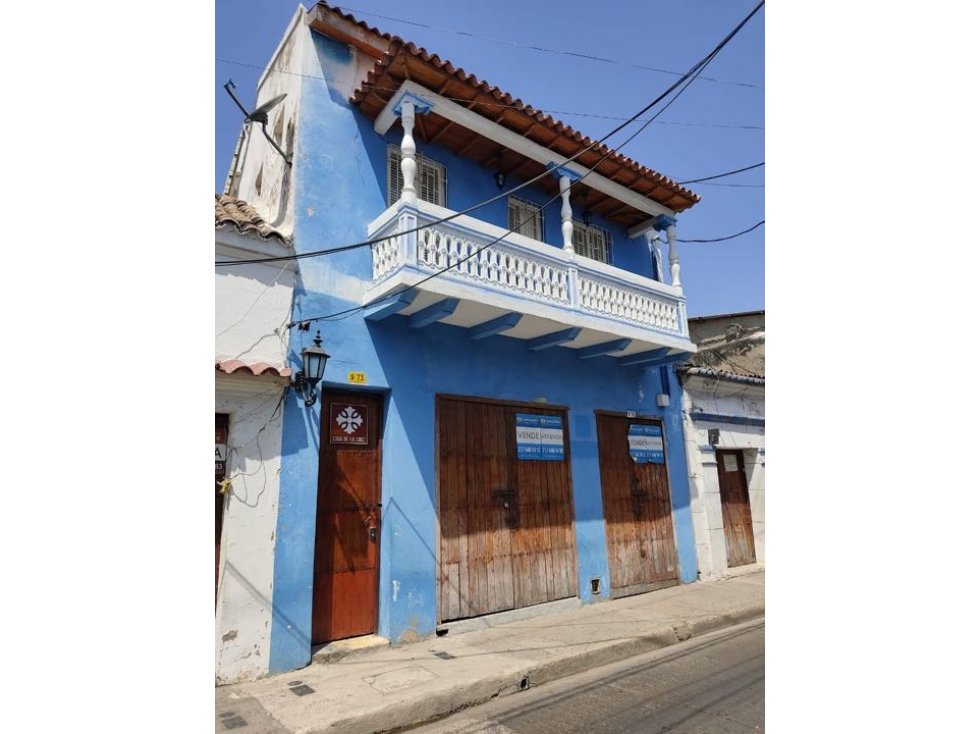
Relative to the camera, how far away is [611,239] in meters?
10.1

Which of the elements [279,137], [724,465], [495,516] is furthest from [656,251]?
[279,137]

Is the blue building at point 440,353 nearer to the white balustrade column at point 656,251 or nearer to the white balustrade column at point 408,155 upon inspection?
the white balustrade column at point 408,155

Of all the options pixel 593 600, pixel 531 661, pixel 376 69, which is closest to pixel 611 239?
pixel 376 69

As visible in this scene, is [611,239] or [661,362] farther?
[611,239]

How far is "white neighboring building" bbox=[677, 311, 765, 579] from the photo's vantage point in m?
9.99

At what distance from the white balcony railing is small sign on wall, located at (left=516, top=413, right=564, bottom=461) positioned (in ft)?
5.53

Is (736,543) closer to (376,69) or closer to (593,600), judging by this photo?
(593,600)

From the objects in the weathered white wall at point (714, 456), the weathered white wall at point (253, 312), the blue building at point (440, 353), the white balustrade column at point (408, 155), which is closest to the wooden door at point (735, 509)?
the weathered white wall at point (714, 456)

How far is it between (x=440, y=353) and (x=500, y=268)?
1.34 meters

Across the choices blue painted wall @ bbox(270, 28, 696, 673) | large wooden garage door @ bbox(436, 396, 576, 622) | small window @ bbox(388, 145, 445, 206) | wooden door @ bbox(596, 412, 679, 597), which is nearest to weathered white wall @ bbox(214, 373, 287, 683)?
blue painted wall @ bbox(270, 28, 696, 673)

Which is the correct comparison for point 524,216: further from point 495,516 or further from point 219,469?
point 219,469

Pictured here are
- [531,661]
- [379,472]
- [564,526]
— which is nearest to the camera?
[531,661]

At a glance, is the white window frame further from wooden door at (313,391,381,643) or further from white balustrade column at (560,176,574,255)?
wooden door at (313,391,381,643)

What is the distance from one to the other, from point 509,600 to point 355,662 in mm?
2266
